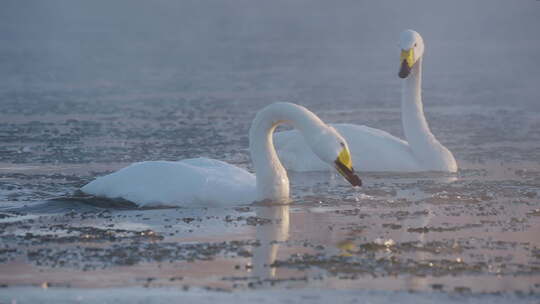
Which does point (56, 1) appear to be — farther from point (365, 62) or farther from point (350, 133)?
point (350, 133)

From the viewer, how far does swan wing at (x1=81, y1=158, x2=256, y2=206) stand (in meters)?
10.4

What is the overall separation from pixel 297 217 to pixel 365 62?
18.9 meters

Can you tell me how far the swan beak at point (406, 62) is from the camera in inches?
502


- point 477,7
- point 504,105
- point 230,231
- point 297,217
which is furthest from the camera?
point 477,7

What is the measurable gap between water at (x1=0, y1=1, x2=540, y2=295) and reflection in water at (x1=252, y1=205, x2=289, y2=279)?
2cm

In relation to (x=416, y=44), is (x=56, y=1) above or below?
above

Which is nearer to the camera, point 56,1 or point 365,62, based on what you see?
point 365,62

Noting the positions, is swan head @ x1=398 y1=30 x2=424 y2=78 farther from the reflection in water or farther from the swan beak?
the reflection in water

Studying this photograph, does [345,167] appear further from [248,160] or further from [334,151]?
[248,160]

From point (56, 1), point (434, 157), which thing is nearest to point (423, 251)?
point (434, 157)

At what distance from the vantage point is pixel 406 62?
13016 millimetres

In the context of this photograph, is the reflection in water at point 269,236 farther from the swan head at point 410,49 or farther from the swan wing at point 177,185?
the swan head at point 410,49

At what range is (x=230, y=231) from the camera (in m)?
9.30

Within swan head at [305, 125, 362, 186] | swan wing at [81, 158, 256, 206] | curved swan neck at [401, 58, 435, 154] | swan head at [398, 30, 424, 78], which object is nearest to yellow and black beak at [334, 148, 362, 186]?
swan head at [305, 125, 362, 186]
